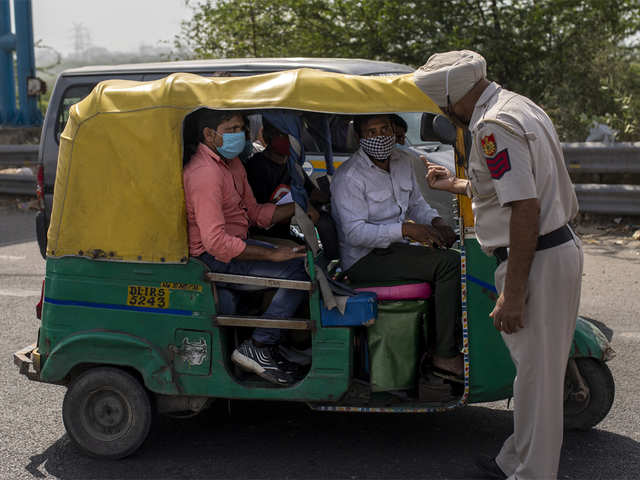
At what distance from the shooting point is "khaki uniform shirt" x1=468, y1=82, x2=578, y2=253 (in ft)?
11.0

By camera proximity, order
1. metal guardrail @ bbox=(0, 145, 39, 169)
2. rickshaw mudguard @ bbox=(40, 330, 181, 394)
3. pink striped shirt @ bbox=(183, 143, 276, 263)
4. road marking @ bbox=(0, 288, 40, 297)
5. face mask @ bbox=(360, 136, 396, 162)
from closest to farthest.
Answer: pink striped shirt @ bbox=(183, 143, 276, 263), rickshaw mudguard @ bbox=(40, 330, 181, 394), face mask @ bbox=(360, 136, 396, 162), road marking @ bbox=(0, 288, 40, 297), metal guardrail @ bbox=(0, 145, 39, 169)

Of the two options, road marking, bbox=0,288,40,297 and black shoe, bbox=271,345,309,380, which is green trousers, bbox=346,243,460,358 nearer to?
black shoe, bbox=271,345,309,380

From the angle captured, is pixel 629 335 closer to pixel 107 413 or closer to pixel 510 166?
pixel 510 166

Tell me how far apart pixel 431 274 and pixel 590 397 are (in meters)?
1.07

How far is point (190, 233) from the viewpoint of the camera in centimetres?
430

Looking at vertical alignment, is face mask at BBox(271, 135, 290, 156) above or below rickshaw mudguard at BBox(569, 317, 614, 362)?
above

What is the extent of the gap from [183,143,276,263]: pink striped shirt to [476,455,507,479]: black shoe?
1.54 m

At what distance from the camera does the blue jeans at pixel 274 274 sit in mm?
4312

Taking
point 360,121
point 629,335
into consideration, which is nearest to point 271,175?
point 360,121

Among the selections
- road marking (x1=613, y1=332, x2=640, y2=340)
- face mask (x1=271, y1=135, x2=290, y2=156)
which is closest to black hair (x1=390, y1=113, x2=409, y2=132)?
face mask (x1=271, y1=135, x2=290, y2=156)

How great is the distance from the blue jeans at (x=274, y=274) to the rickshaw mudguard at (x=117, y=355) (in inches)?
18.6

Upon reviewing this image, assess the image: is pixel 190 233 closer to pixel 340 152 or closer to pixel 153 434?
pixel 153 434

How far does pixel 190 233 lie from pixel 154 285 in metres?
0.32

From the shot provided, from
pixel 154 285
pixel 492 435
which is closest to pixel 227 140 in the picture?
pixel 154 285
